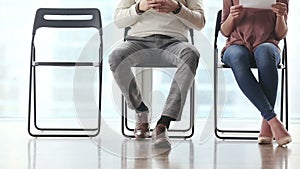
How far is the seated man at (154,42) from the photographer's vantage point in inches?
92.7

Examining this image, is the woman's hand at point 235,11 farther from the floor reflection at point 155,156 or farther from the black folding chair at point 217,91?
the floor reflection at point 155,156

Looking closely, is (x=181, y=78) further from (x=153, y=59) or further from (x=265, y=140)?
(x=265, y=140)

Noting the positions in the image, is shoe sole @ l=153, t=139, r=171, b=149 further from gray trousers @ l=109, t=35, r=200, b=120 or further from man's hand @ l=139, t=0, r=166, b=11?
man's hand @ l=139, t=0, r=166, b=11

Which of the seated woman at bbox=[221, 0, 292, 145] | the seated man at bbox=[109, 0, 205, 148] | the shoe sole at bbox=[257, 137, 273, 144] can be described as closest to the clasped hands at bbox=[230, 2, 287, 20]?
the seated woman at bbox=[221, 0, 292, 145]

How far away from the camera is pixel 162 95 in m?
2.64

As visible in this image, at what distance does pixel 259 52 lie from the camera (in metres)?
2.43

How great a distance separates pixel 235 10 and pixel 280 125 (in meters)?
0.57

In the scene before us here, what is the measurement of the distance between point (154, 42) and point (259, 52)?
0.47 m

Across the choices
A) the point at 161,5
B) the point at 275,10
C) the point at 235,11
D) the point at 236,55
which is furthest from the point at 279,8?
the point at 161,5

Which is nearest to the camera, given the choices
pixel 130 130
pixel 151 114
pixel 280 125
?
pixel 280 125

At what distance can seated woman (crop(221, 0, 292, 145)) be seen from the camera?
93.4 inches

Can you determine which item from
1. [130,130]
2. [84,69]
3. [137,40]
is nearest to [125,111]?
[130,130]

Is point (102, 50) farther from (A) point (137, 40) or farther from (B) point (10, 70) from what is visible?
(B) point (10, 70)

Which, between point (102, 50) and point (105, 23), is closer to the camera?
point (102, 50)
